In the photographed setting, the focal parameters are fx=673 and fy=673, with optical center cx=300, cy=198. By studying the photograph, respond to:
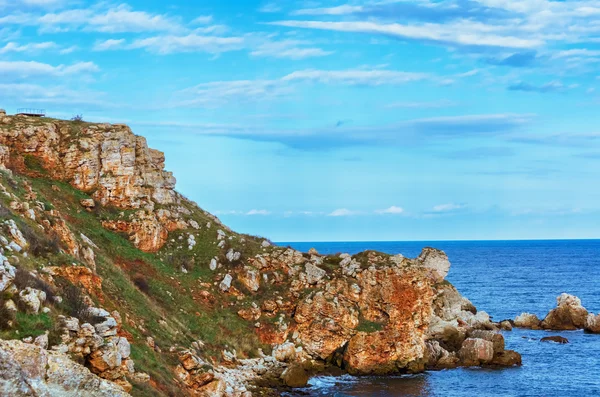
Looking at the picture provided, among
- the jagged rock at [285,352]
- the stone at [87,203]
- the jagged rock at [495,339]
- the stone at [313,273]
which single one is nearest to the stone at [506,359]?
the jagged rock at [495,339]

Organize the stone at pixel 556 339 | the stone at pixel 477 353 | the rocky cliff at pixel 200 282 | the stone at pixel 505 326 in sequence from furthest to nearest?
the stone at pixel 505 326
the stone at pixel 556 339
the stone at pixel 477 353
the rocky cliff at pixel 200 282

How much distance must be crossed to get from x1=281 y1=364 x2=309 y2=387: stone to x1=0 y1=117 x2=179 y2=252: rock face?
17.7 m

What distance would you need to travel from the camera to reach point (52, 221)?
44.9m

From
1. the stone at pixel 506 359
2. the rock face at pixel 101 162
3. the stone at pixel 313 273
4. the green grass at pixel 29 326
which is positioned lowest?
the stone at pixel 506 359

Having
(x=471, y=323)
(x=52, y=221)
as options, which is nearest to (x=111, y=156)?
(x=52, y=221)

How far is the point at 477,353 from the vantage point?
66.1m

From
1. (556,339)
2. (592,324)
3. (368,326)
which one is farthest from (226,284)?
(592,324)

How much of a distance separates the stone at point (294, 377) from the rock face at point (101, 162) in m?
17.7

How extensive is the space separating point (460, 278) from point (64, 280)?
14250 centimetres

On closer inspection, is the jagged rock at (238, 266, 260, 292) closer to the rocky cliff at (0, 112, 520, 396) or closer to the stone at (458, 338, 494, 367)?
the rocky cliff at (0, 112, 520, 396)

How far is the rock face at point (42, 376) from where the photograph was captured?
70.8 feet

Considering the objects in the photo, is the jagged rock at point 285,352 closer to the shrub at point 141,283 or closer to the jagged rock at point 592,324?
the shrub at point 141,283

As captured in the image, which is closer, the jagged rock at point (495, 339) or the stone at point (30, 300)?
the stone at point (30, 300)

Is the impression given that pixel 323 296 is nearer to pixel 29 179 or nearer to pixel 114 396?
pixel 29 179
